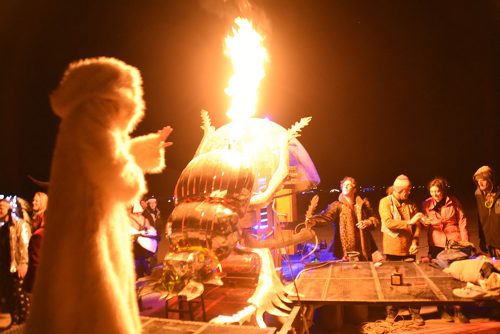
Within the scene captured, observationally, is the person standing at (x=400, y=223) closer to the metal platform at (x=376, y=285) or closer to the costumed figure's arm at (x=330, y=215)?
the metal platform at (x=376, y=285)

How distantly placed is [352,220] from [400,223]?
853 millimetres

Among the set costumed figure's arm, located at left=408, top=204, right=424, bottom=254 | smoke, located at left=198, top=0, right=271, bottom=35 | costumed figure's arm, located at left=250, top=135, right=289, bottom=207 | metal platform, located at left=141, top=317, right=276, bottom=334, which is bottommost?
metal platform, located at left=141, top=317, right=276, bottom=334

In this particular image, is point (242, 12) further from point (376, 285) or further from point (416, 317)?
point (416, 317)

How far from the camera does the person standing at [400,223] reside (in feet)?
20.7

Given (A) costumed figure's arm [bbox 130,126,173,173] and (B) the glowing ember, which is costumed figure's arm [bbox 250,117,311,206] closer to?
(B) the glowing ember

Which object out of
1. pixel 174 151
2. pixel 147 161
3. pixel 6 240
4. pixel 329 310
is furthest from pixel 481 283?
pixel 174 151

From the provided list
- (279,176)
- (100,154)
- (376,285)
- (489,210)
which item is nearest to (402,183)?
(489,210)

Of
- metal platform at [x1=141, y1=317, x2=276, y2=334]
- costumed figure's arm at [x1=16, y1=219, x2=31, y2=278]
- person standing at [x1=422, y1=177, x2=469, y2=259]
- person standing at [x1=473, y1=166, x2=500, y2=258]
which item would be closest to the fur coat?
person standing at [x1=422, y1=177, x2=469, y2=259]

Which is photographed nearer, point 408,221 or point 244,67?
point 408,221

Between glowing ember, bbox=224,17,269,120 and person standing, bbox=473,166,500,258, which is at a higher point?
glowing ember, bbox=224,17,269,120

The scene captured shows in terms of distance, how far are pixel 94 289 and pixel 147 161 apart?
1.22 m

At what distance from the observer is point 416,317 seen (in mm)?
5688

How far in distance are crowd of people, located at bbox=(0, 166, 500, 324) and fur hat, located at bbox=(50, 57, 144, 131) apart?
11.4 feet

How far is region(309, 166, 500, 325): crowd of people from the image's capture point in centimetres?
618
